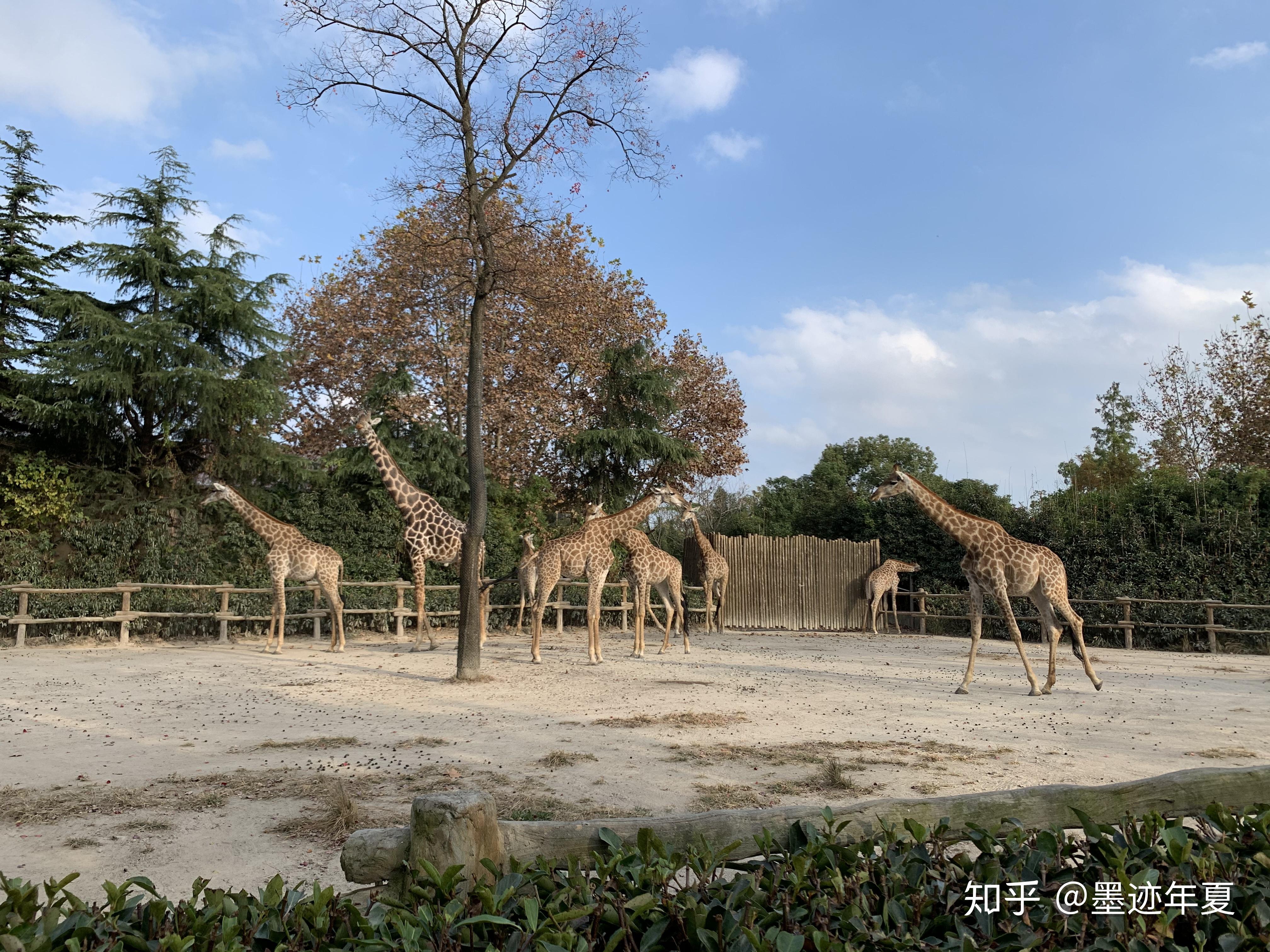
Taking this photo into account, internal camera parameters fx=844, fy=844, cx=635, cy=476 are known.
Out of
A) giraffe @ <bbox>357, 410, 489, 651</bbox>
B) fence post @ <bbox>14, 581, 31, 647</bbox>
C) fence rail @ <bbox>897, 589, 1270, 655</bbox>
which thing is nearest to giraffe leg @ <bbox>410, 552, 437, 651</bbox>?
Answer: giraffe @ <bbox>357, 410, 489, 651</bbox>

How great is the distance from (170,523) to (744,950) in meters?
16.6

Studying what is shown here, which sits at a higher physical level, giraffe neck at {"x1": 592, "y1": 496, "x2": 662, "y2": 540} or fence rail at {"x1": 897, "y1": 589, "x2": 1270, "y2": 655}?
giraffe neck at {"x1": 592, "y1": 496, "x2": 662, "y2": 540}

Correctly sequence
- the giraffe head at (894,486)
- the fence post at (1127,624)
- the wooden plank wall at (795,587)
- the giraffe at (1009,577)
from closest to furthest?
the giraffe at (1009,577) < the giraffe head at (894,486) < the fence post at (1127,624) < the wooden plank wall at (795,587)

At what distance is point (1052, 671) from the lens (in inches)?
397

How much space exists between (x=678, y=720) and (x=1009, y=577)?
200 inches

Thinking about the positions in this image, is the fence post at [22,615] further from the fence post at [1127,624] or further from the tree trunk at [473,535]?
the fence post at [1127,624]

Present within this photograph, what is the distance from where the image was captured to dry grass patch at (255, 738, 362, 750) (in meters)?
6.75

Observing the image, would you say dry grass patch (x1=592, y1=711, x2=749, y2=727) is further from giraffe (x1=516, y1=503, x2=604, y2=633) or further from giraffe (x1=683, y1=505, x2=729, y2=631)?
giraffe (x1=683, y1=505, x2=729, y2=631)

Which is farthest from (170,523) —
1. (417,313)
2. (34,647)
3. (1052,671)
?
(1052,671)

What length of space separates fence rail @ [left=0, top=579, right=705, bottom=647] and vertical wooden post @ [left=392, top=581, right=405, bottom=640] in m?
0.01

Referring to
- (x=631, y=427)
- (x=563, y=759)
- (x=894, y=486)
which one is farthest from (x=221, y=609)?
(x=894, y=486)

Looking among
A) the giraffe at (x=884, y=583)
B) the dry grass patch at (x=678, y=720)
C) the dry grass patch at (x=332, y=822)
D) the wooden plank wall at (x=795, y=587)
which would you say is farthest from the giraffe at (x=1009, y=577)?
the wooden plank wall at (x=795, y=587)

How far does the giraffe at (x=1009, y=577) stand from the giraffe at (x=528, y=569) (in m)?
5.57

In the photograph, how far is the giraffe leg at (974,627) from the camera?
33.1 feet
